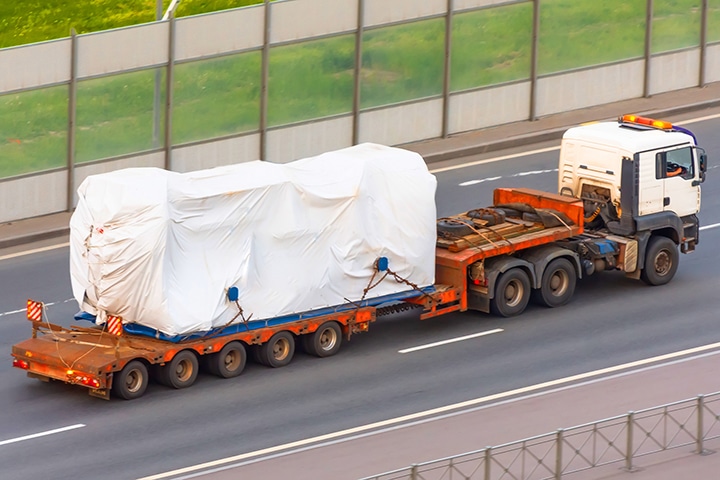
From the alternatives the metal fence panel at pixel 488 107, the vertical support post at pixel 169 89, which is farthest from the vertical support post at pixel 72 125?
the metal fence panel at pixel 488 107

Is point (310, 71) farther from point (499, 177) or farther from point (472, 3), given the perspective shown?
point (499, 177)

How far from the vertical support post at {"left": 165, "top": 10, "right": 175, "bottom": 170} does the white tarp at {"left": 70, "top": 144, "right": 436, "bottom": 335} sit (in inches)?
321

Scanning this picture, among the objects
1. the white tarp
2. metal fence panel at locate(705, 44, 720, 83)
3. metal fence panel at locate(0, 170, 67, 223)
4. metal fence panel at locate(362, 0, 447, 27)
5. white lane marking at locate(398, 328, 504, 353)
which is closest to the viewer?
the white tarp

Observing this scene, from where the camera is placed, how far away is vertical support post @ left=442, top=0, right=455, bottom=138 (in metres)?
37.0

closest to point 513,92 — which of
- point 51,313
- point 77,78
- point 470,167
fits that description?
point 470,167

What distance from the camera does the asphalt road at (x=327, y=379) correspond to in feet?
72.8

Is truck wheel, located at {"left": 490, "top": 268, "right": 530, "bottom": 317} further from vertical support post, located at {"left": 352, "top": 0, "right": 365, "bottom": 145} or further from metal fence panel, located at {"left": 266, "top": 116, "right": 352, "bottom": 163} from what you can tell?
vertical support post, located at {"left": 352, "top": 0, "right": 365, "bottom": 145}

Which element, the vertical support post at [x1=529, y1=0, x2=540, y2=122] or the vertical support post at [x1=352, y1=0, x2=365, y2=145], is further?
the vertical support post at [x1=529, y1=0, x2=540, y2=122]

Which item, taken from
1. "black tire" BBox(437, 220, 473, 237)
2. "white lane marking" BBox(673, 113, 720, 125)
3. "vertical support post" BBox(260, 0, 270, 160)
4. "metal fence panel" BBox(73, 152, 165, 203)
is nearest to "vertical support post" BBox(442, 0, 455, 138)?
"vertical support post" BBox(260, 0, 270, 160)

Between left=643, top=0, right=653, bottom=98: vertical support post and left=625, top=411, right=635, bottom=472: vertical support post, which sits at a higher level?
left=643, top=0, right=653, bottom=98: vertical support post

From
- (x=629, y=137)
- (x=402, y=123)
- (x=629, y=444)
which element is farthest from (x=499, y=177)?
(x=629, y=444)

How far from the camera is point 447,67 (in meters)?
37.3

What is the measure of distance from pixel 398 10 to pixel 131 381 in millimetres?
14904

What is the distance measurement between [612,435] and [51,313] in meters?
11.0
